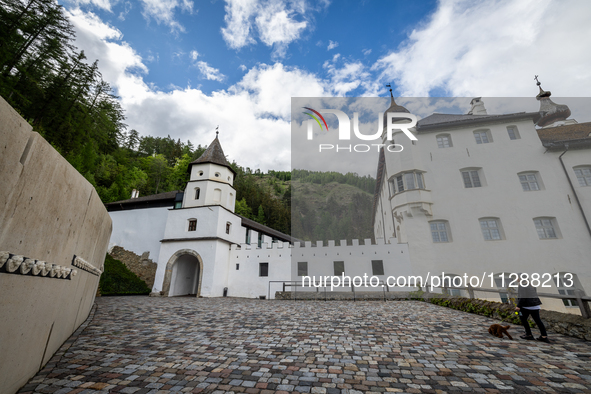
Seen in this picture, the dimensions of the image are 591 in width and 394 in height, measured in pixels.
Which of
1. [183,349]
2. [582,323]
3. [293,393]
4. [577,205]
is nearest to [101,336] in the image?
[183,349]

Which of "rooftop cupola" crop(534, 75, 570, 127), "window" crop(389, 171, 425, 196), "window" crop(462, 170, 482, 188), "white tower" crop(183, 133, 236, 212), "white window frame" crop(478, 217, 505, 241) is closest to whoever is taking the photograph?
"white window frame" crop(478, 217, 505, 241)

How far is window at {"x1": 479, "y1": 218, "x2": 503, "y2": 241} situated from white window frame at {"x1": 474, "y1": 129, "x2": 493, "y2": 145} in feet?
20.1

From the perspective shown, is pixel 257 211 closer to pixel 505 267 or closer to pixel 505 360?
pixel 505 267

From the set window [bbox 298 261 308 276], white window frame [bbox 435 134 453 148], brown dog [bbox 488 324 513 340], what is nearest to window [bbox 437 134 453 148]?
white window frame [bbox 435 134 453 148]

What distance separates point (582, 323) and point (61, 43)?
25.6 metres

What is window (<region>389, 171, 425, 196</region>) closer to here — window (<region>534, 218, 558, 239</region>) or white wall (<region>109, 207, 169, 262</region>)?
window (<region>534, 218, 558, 239</region>)

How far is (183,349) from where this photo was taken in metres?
4.51

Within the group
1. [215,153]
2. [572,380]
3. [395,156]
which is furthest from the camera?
[215,153]

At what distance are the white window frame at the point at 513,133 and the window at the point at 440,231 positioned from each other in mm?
8724

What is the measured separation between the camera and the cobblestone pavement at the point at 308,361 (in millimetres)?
3039

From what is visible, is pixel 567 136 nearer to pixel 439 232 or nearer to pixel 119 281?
pixel 439 232

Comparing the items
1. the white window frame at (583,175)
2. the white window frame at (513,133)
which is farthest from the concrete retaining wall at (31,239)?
the white window frame at (583,175)

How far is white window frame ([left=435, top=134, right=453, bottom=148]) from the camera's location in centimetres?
1878

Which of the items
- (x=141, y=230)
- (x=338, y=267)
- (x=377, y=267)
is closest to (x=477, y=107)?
(x=377, y=267)
